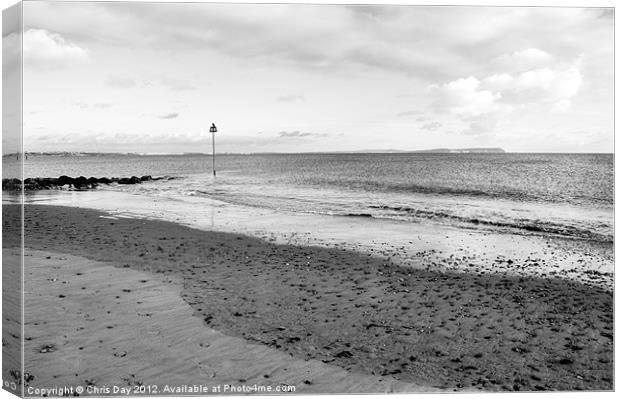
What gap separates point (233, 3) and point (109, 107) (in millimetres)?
2076

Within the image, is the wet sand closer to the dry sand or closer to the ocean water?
the dry sand

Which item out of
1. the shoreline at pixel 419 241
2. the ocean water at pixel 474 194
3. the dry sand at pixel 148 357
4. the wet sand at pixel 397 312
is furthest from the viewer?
the ocean water at pixel 474 194

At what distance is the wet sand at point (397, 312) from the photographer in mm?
4590

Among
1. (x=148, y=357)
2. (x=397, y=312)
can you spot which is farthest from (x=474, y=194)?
(x=148, y=357)

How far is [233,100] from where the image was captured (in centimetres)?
612

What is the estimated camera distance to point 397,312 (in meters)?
5.40

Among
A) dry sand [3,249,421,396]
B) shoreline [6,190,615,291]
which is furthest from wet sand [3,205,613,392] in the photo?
shoreline [6,190,615,291]

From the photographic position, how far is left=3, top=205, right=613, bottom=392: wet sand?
15.1ft

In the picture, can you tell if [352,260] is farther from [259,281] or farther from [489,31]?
[489,31]

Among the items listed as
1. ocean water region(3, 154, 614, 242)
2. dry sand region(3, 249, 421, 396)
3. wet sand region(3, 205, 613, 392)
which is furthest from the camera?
ocean water region(3, 154, 614, 242)

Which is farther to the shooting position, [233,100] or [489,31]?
[233,100]

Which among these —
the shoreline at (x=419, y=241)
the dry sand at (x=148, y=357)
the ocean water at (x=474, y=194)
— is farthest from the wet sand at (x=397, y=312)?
the ocean water at (x=474, y=194)

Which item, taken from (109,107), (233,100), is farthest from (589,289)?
(109,107)

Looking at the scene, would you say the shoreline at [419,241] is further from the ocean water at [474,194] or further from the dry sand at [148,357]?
the dry sand at [148,357]
